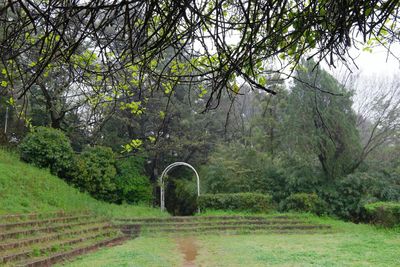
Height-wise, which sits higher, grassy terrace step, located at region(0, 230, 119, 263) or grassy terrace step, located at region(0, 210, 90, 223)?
grassy terrace step, located at region(0, 210, 90, 223)

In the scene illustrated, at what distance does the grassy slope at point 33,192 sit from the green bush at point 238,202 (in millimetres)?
2569

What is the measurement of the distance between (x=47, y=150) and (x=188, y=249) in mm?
7118

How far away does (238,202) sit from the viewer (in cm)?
1444

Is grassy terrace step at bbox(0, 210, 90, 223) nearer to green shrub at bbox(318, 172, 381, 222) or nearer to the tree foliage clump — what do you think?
the tree foliage clump

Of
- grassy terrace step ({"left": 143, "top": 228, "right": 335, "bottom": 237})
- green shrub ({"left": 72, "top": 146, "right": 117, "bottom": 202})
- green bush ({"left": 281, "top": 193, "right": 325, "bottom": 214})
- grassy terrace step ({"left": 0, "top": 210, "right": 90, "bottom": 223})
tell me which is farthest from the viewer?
green bush ({"left": 281, "top": 193, "right": 325, "bottom": 214})

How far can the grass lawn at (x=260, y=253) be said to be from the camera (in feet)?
20.3

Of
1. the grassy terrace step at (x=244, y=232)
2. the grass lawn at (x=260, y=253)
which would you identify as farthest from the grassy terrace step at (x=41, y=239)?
the grassy terrace step at (x=244, y=232)

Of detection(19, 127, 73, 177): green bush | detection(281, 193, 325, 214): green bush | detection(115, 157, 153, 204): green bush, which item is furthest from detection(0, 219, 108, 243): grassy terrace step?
detection(281, 193, 325, 214): green bush

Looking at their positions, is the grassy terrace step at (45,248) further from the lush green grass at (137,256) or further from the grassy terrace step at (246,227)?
the grassy terrace step at (246,227)

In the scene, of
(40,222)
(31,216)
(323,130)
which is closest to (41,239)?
(40,222)

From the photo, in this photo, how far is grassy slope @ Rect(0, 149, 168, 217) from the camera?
9.34 meters

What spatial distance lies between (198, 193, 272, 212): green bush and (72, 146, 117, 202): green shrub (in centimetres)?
361

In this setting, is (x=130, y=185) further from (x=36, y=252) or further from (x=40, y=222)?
(x=36, y=252)

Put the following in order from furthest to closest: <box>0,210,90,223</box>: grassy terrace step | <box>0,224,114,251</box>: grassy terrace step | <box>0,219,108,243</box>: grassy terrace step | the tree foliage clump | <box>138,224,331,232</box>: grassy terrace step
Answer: <box>138,224,331,232</box>: grassy terrace step → <box>0,210,90,223</box>: grassy terrace step → <box>0,219,108,243</box>: grassy terrace step → <box>0,224,114,251</box>: grassy terrace step → the tree foliage clump
